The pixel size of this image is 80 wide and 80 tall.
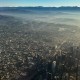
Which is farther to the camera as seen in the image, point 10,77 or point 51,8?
point 51,8

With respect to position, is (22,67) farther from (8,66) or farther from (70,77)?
(70,77)

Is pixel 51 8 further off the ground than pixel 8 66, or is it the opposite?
pixel 8 66

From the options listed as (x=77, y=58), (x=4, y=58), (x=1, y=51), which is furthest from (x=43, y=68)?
(x=1, y=51)

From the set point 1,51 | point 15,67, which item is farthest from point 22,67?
point 1,51

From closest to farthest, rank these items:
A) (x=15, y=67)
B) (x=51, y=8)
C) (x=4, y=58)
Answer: (x=15, y=67)
(x=4, y=58)
(x=51, y=8)

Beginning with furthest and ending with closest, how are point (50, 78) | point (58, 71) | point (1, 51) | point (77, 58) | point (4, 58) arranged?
point (1, 51)
point (4, 58)
point (77, 58)
point (58, 71)
point (50, 78)

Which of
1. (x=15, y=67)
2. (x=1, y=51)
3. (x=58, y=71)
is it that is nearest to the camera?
(x=58, y=71)

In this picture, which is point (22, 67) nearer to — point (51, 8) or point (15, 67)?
point (15, 67)

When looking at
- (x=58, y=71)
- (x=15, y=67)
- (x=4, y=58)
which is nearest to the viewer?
(x=58, y=71)

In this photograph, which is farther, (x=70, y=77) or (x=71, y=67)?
(x=71, y=67)
